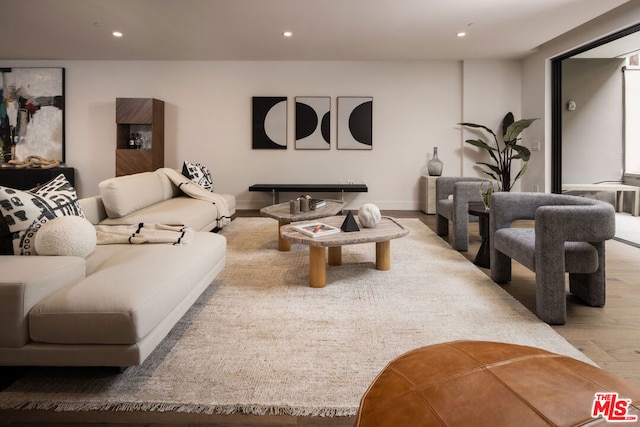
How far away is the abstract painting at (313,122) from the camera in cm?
711

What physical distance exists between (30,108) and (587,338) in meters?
8.39

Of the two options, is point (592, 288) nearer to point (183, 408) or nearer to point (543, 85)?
point (183, 408)

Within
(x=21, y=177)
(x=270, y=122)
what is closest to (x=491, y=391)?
(x=270, y=122)

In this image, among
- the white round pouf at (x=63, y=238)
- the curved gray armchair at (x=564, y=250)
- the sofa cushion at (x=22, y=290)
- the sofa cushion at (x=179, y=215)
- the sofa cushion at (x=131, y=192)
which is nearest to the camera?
the sofa cushion at (x=22, y=290)

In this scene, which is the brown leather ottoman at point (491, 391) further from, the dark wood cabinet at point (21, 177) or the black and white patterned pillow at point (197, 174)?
the dark wood cabinet at point (21, 177)

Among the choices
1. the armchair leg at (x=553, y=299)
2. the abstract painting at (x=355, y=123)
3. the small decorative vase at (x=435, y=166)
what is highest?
the abstract painting at (x=355, y=123)

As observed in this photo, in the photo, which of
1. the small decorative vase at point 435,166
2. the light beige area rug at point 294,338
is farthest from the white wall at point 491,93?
the light beige area rug at point 294,338

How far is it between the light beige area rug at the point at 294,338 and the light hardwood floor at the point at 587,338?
1.8 inches

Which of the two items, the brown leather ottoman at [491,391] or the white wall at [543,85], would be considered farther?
the white wall at [543,85]

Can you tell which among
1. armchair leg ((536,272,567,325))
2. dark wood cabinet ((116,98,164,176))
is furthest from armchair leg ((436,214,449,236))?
dark wood cabinet ((116,98,164,176))

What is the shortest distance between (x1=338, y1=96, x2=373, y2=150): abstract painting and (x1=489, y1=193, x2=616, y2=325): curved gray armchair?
4671 millimetres

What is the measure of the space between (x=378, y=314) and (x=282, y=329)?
0.59 metres

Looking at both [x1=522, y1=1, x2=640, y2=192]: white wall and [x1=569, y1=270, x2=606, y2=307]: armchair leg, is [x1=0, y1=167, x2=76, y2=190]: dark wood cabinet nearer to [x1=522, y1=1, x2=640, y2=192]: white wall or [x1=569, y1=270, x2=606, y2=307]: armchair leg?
[x1=569, y1=270, x2=606, y2=307]: armchair leg

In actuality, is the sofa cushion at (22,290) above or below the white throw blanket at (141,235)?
below
